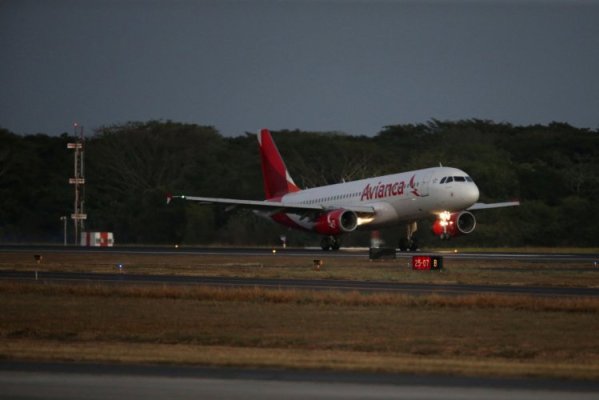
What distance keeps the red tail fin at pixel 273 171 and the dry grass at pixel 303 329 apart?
43.0 metres

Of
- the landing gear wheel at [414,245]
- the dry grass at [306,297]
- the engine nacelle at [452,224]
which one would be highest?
the engine nacelle at [452,224]

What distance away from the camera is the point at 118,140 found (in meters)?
118

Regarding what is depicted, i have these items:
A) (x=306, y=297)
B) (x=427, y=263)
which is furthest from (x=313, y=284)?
(x=427, y=263)

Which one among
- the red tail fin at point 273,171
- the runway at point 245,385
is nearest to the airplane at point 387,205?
the red tail fin at point 273,171

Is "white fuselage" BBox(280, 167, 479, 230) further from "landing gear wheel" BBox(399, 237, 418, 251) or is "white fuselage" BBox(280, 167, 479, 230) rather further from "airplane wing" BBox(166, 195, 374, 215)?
"landing gear wheel" BBox(399, 237, 418, 251)

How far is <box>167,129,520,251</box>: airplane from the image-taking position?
61.6m

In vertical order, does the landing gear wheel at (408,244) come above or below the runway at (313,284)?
above

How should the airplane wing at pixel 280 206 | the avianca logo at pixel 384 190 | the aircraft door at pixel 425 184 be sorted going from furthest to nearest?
1. the airplane wing at pixel 280 206
2. the avianca logo at pixel 384 190
3. the aircraft door at pixel 425 184

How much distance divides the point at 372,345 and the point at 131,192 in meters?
88.2

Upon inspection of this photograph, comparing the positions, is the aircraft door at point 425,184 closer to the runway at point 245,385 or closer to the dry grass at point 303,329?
the dry grass at point 303,329

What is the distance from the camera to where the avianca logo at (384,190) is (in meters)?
63.4

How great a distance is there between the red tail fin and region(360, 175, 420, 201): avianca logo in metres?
10.3

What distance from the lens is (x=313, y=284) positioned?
36438 millimetres

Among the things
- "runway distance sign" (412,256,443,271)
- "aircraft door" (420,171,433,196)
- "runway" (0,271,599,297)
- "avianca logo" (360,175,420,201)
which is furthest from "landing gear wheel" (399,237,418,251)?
"runway" (0,271,599,297)
